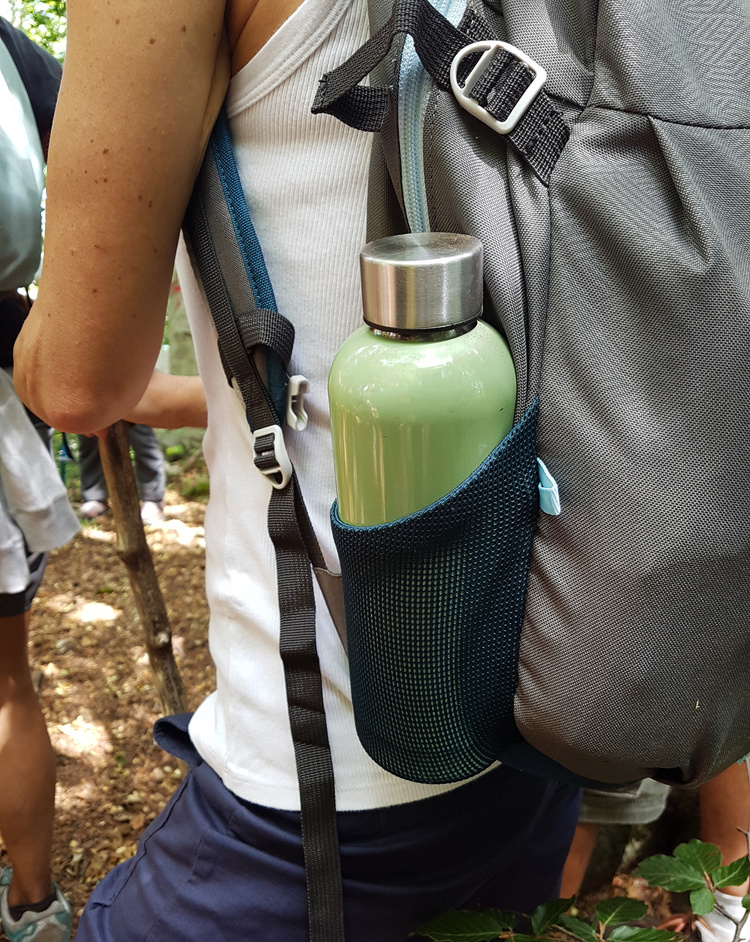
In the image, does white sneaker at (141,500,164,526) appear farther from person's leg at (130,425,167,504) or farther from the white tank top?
the white tank top

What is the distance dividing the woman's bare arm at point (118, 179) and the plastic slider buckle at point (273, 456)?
171 millimetres

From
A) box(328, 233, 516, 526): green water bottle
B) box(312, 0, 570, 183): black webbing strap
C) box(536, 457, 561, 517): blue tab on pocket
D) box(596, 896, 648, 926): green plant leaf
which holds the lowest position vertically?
box(596, 896, 648, 926): green plant leaf

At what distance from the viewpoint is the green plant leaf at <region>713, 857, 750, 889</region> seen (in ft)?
3.61

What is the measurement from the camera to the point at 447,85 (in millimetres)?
762

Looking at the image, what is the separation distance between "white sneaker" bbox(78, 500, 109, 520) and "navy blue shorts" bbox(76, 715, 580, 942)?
3.93m

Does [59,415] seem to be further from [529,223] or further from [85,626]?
[85,626]

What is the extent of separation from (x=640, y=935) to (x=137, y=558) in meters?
Result: 1.58

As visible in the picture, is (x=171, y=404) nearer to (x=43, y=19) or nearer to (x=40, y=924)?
(x=40, y=924)

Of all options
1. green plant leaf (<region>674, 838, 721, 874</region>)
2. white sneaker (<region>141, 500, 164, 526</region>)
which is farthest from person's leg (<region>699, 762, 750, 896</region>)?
white sneaker (<region>141, 500, 164, 526</region>)

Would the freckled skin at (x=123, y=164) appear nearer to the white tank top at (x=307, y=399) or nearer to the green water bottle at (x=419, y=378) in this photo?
the white tank top at (x=307, y=399)

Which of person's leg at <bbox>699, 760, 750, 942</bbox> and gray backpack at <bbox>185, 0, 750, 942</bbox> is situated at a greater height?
gray backpack at <bbox>185, 0, 750, 942</bbox>

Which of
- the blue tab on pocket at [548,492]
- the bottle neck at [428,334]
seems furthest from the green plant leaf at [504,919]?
the bottle neck at [428,334]

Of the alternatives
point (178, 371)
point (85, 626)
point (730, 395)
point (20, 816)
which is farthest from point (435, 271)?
point (178, 371)

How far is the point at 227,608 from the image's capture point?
1.03 m
